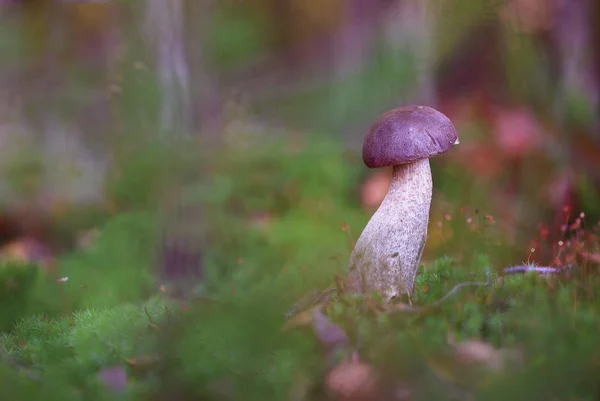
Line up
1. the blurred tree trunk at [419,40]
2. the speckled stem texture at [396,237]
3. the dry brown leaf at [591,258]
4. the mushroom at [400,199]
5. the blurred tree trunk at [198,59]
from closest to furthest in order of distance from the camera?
the dry brown leaf at [591,258], the mushroom at [400,199], the speckled stem texture at [396,237], the blurred tree trunk at [198,59], the blurred tree trunk at [419,40]

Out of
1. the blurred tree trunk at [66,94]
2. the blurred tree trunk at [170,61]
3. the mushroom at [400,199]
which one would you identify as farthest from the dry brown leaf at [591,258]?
the blurred tree trunk at [66,94]

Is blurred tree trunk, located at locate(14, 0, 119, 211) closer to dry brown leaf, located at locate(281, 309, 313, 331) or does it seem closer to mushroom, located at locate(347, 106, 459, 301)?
mushroom, located at locate(347, 106, 459, 301)

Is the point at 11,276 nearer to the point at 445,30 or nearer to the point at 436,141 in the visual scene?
the point at 436,141

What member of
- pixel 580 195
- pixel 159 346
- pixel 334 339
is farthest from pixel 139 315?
pixel 580 195

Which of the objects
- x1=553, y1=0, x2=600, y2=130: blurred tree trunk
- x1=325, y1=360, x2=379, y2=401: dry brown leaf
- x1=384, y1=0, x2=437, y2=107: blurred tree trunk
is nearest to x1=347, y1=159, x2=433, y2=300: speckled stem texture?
x1=325, y1=360, x2=379, y2=401: dry brown leaf

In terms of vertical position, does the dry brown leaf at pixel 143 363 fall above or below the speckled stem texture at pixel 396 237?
below

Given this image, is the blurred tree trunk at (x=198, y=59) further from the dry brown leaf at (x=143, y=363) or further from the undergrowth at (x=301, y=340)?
the dry brown leaf at (x=143, y=363)

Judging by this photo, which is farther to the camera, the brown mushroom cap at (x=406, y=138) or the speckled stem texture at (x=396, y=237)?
the speckled stem texture at (x=396, y=237)
